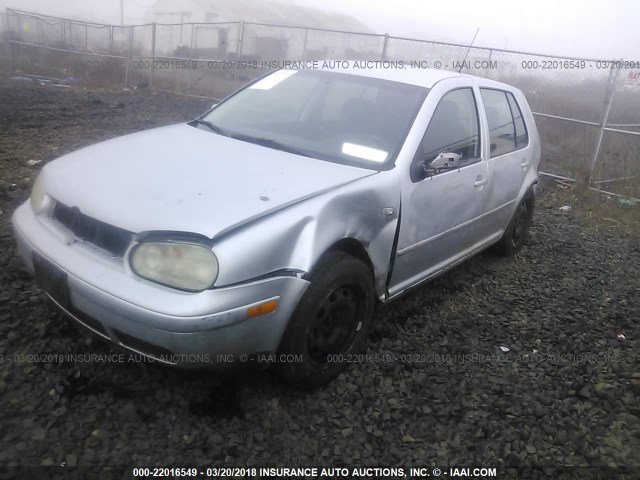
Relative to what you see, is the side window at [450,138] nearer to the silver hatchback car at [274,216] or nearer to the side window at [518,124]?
the silver hatchback car at [274,216]

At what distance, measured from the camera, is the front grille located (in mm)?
2174

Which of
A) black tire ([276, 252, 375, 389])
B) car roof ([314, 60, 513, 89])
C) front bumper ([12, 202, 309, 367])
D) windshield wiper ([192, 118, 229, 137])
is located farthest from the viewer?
car roof ([314, 60, 513, 89])

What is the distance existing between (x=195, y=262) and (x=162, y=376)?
815 millimetres

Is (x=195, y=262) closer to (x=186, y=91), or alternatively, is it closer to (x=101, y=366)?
(x=101, y=366)

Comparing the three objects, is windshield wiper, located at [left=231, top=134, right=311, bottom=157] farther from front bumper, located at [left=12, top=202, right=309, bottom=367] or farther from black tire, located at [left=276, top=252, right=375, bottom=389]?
front bumper, located at [left=12, top=202, right=309, bottom=367]

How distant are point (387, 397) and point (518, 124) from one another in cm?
292

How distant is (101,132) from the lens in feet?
25.2

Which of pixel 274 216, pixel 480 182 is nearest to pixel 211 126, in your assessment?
pixel 274 216

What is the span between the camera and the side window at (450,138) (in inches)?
119

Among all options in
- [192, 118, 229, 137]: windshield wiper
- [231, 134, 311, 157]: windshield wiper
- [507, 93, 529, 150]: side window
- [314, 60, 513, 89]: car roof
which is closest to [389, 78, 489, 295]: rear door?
[314, 60, 513, 89]: car roof

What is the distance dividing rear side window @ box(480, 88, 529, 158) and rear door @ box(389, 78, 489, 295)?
0.23m

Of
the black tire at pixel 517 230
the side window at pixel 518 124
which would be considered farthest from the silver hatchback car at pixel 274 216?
the black tire at pixel 517 230

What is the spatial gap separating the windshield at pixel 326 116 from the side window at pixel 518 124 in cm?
152

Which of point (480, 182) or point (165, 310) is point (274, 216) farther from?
point (480, 182)
